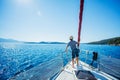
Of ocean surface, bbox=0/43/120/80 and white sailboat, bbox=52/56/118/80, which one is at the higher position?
white sailboat, bbox=52/56/118/80

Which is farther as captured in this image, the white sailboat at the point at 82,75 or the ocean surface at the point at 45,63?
the ocean surface at the point at 45,63

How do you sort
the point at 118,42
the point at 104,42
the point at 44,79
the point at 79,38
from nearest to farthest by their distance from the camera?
the point at 44,79
the point at 79,38
the point at 118,42
the point at 104,42

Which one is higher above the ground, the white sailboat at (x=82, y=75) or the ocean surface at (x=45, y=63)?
the white sailboat at (x=82, y=75)

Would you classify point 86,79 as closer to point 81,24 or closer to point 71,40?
point 71,40

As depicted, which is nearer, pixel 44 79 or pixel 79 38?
pixel 44 79

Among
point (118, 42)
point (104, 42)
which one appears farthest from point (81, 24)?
point (104, 42)

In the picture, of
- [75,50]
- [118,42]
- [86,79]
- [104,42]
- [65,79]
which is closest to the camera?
[86,79]

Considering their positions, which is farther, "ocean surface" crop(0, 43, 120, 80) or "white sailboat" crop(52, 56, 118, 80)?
"ocean surface" crop(0, 43, 120, 80)

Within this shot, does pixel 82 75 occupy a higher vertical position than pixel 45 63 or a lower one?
lower

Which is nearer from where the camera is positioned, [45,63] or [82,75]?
[82,75]

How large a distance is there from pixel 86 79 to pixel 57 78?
0.90 metres

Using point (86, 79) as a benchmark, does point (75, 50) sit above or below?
above

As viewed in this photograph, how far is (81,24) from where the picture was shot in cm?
563

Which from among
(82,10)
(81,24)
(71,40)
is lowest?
(71,40)
